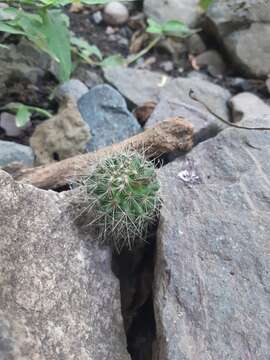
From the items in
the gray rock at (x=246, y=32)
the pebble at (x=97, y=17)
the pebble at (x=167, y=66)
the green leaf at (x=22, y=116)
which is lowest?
the pebble at (x=167, y=66)

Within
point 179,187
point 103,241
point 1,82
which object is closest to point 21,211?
point 103,241

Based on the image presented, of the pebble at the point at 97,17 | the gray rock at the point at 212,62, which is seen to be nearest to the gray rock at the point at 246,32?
the gray rock at the point at 212,62

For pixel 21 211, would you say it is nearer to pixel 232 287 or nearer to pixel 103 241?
pixel 103 241

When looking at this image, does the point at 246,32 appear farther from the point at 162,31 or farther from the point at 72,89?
the point at 72,89

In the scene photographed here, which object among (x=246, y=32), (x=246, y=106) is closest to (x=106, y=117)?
(x=246, y=106)

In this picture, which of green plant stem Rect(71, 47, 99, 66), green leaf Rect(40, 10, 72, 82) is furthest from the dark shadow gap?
green plant stem Rect(71, 47, 99, 66)

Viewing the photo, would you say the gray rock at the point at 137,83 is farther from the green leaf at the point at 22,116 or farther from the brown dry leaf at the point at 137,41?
the green leaf at the point at 22,116

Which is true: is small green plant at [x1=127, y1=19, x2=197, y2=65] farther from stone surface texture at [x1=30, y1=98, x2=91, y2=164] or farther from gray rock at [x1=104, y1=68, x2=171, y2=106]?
stone surface texture at [x1=30, y1=98, x2=91, y2=164]
